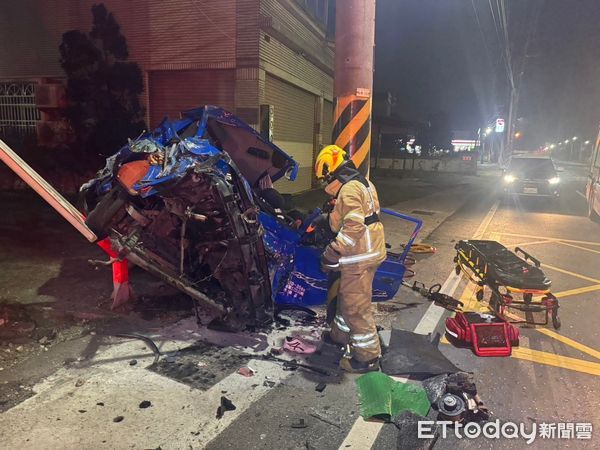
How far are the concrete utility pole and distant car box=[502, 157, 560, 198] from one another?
12515 millimetres

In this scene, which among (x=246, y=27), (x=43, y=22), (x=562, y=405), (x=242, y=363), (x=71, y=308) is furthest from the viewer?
(x=43, y=22)

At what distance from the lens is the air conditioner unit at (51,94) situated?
13086mm

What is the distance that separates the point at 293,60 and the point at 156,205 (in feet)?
37.4

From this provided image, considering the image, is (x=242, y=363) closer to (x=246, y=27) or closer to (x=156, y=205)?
(x=156, y=205)

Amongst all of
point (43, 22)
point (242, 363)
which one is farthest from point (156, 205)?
point (43, 22)

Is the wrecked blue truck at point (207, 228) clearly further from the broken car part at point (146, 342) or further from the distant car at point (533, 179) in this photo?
the distant car at point (533, 179)

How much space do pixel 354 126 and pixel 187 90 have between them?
8.29 metres

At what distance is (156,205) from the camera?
164 inches

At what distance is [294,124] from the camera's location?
1554cm

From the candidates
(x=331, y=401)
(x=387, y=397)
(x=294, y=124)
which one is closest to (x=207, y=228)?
(x=331, y=401)

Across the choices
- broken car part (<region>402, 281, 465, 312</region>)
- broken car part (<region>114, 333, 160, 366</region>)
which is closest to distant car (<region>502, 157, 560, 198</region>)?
broken car part (<region>402, 281, 465, 312</region>)

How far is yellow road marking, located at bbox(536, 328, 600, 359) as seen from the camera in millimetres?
4305

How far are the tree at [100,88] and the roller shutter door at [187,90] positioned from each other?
1.58 ft

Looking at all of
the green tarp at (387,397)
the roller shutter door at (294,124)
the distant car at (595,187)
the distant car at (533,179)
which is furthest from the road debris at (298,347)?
the distant car at (533,179)
